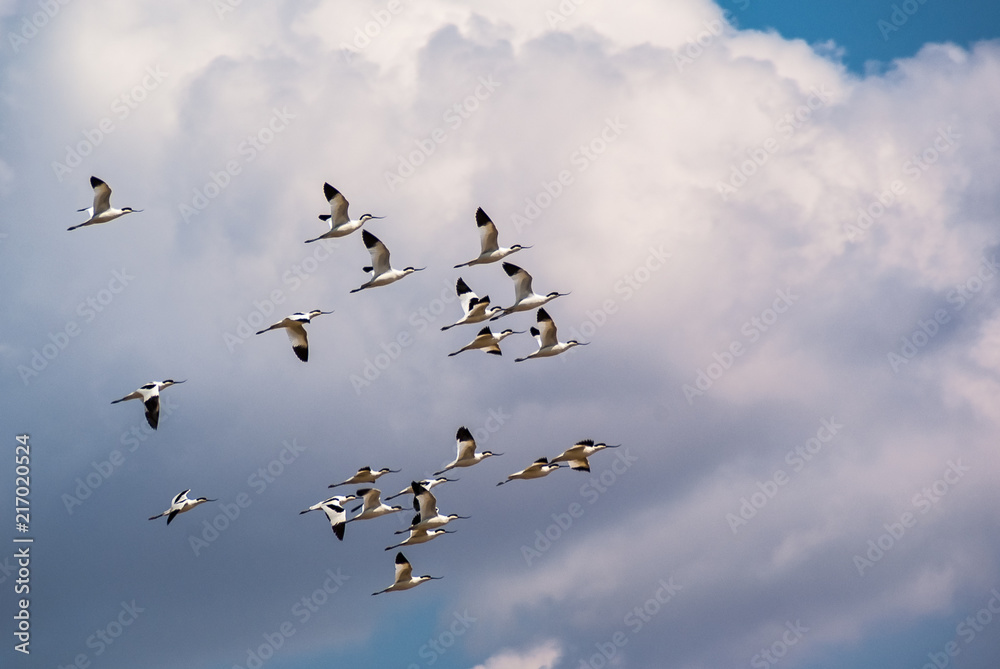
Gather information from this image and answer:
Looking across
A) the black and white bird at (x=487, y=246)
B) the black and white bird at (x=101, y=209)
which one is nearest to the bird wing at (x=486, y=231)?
the black and white bird at (x=487, y=246)

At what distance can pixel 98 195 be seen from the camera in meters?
68.0

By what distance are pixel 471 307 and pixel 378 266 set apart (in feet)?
11.7

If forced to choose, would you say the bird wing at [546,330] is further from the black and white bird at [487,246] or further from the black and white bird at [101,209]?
the black and white bird at [101,209]

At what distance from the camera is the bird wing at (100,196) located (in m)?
67.4

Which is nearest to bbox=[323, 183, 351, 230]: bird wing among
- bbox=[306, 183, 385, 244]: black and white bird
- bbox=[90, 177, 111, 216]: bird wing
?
bbox=[306, 183, 385, 244]: black and white bird

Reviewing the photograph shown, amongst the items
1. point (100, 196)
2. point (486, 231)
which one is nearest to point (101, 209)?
point (100, 196)

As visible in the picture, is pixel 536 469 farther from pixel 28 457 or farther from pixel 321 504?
pixel 28 457

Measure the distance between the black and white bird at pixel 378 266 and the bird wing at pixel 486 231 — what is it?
293 cm

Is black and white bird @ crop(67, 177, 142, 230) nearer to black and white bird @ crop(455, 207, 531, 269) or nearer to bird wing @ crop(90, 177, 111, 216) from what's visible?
bird wing @ crop(90, 177, 111, 216)

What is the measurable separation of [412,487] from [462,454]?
2.37m

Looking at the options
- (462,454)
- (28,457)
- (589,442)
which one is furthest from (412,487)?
(28,457)

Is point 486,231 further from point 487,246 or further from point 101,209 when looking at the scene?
point 101,209

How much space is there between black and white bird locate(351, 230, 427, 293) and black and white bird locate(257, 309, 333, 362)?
2.15 m

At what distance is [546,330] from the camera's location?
73125 mm
